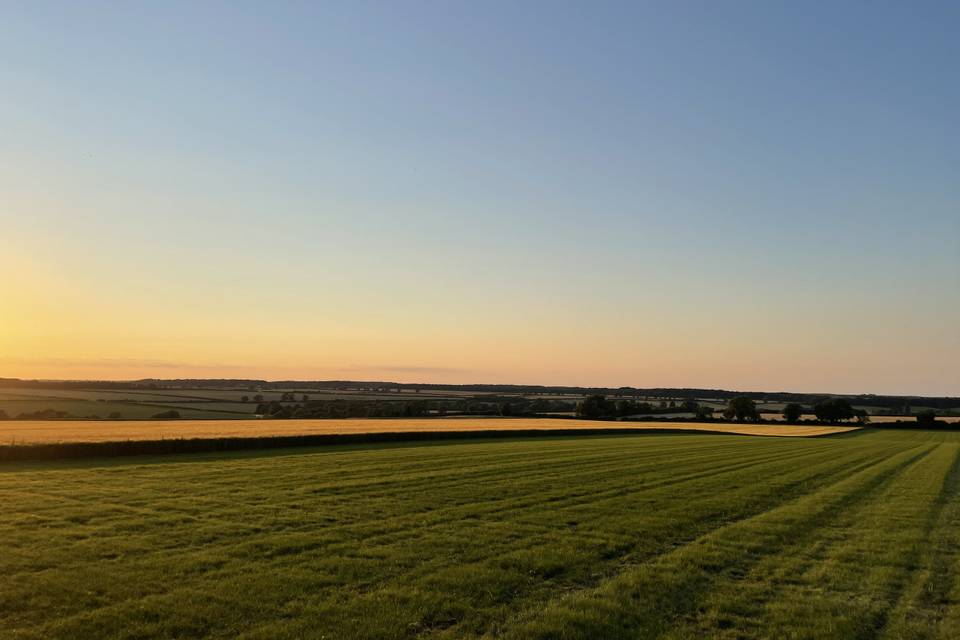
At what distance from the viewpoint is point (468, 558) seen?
16.0m

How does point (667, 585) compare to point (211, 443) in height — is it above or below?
above

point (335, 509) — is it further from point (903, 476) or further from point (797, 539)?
point (903, 476)

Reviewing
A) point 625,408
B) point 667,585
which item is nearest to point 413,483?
point 667,585

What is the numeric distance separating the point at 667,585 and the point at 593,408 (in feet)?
449

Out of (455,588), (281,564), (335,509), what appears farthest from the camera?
(335,509)

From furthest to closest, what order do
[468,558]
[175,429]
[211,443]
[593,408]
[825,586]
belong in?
[593,408]
[175,429]
[211,443]
[468,558]
[825,586]

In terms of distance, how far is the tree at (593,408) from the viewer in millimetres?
147488

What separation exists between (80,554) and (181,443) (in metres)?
33.8

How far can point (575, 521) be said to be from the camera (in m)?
21.2

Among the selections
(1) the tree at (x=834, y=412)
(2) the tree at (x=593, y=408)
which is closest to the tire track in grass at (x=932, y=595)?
(2) the tree at (x=593, y=408)

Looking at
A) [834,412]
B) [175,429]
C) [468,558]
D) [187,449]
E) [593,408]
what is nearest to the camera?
[468,558]

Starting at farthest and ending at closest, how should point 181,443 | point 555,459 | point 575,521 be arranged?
point 181,443, point 555,459, point 575,521

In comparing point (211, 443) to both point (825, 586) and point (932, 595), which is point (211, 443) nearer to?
point (825, 586)

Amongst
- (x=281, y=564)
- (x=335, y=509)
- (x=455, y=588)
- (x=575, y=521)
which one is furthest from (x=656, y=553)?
(x=335, y=509)
